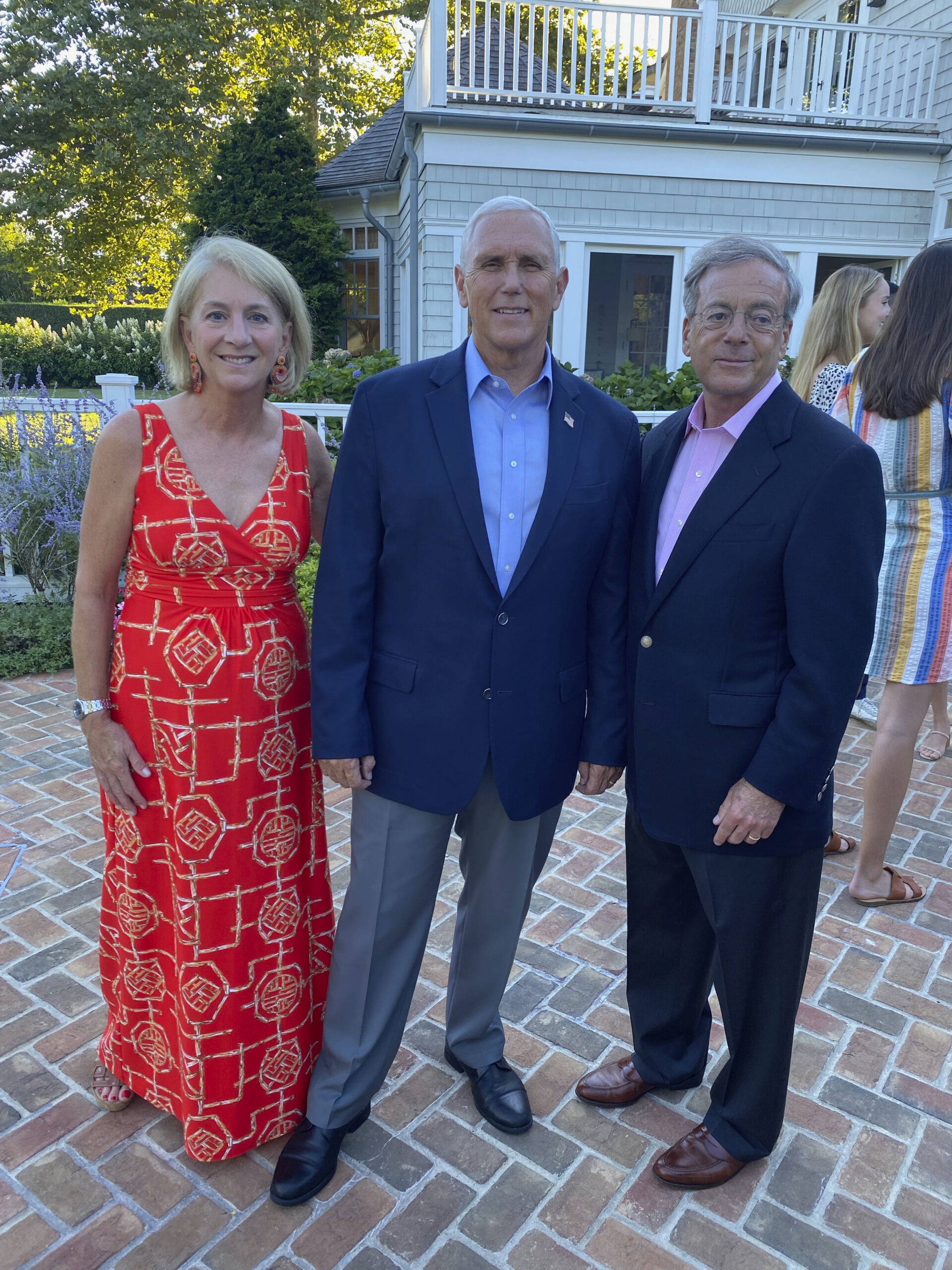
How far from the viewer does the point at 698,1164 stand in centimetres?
207

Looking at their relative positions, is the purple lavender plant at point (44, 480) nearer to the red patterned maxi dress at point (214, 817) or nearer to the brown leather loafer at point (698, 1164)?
the red patterned maxi dress at point (214, 817)

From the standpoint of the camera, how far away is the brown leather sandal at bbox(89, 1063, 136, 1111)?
2240 millimetres

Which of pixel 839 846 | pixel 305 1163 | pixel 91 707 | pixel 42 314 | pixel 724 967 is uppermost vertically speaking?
pixel 42 314

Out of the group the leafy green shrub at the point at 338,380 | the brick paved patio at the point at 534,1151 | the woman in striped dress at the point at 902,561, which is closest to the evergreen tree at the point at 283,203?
the leafy green shrub at the point at 338,380

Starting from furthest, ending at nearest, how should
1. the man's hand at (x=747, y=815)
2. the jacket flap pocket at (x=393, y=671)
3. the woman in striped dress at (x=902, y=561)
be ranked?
the woman in striped dress at (x=902, y=561) < the jacket flap pocket at (x=393, y=671) < the man's hand at (x=747, y=815)

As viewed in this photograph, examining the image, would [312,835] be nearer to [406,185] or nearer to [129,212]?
[406,185]

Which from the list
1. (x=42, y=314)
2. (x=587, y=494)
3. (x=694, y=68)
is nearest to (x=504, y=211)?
(x=587, y=494)

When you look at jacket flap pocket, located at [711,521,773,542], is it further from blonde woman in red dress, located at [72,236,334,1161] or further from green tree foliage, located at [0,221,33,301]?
green tree foliage, located at [0,221,33,301]

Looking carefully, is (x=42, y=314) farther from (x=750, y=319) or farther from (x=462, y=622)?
(x=750, y=319)

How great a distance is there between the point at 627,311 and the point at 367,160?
20.2 feet

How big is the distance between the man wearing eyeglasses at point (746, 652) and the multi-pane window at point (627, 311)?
908 centimetres

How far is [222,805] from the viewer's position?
196 cm

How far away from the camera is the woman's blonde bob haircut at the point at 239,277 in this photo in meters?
1.90

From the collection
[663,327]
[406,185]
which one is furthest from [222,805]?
[406,185]
